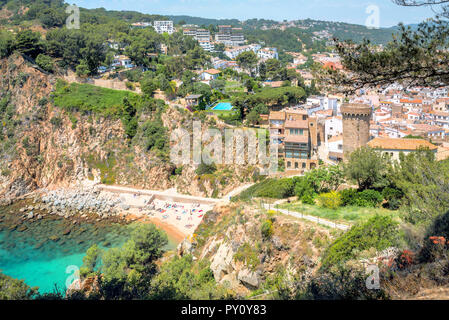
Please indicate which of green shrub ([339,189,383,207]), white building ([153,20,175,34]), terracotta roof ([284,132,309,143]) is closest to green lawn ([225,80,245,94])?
terracotta roof ([284,132,309,143])

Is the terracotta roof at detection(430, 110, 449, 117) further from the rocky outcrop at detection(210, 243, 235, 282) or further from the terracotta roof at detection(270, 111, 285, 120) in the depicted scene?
the rocky outcrop at detection(210, 243, 235, 282)

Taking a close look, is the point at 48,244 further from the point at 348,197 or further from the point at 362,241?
the point at 362,241

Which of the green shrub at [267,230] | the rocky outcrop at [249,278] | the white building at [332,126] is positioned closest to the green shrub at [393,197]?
the green shrub at [267,230]

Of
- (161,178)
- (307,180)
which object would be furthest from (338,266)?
(161,178)

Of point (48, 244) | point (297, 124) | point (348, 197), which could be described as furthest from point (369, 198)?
point (48, 244)

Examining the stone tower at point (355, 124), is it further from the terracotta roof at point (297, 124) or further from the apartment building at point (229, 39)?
the apartment building at point (229, 39)

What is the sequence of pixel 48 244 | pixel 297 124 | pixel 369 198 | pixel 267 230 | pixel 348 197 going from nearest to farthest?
pixel 267 230
pixel 369 198
pixel 348 197
pixel 48 244
pixel 297 124
